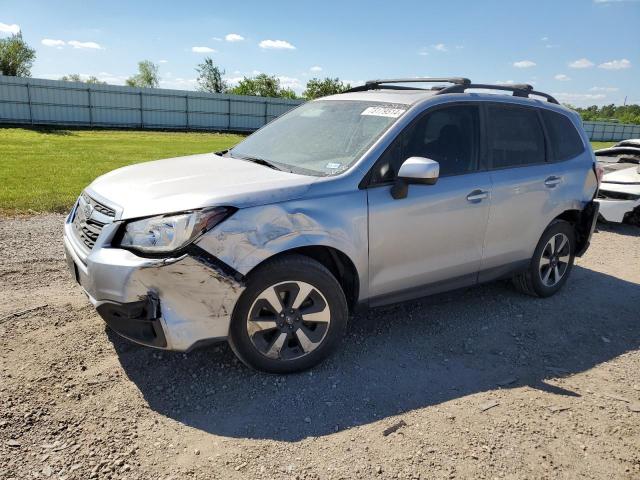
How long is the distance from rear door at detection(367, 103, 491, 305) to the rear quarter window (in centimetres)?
108

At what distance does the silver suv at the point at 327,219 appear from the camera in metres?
3.04

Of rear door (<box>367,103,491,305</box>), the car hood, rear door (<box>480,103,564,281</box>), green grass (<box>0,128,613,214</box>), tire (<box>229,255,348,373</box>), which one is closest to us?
the car hood

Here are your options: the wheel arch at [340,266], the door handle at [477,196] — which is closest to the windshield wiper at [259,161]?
the wheel arch at [340,266]

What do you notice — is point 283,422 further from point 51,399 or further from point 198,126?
point 198,126

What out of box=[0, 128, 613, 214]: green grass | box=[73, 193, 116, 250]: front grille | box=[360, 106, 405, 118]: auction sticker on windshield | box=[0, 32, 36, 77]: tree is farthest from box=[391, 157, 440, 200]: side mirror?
box=[0, 32, 36, 77]: tree

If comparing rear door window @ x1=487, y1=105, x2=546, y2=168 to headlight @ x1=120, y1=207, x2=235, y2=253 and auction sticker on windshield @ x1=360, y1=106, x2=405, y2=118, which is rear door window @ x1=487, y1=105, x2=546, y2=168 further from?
headlight @ x1=120, y1=207, x2=235, y2=253

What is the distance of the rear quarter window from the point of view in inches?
195

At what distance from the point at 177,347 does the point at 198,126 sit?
33682 mm

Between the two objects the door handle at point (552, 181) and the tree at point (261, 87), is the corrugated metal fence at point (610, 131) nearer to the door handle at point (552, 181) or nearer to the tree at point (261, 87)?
the tree at point (261, 87)

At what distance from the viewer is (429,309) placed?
4781 millimetres

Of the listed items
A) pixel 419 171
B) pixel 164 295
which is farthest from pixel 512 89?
pixel 164 295

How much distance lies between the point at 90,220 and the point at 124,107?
31.6 meters

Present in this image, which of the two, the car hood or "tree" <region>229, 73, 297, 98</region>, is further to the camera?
"tree" <region>229, 73, 297, 98</region>

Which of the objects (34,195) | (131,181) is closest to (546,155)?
(131,181)
